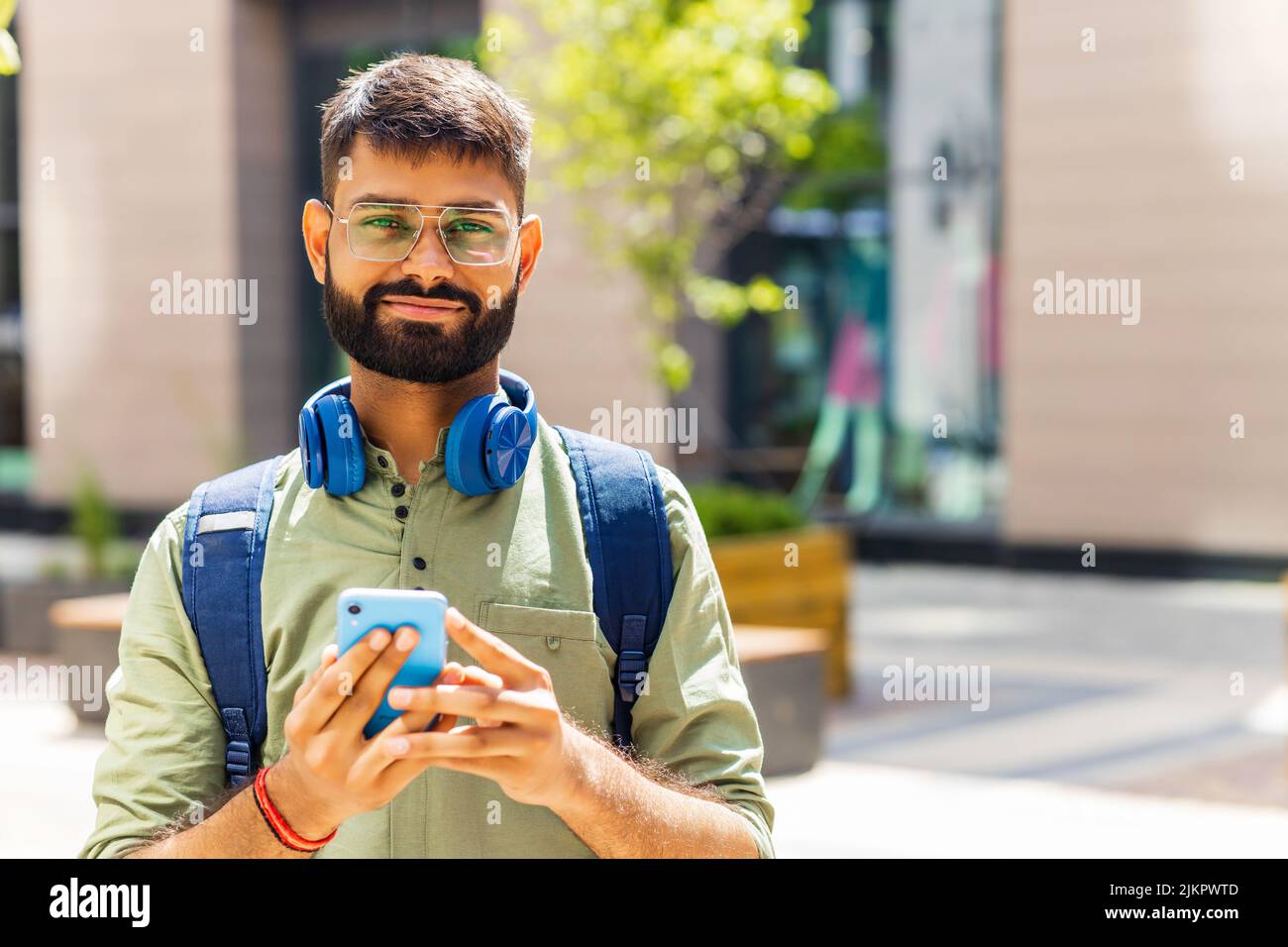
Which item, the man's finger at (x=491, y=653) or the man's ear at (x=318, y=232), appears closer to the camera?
the man's finger at (x=491, y=653)

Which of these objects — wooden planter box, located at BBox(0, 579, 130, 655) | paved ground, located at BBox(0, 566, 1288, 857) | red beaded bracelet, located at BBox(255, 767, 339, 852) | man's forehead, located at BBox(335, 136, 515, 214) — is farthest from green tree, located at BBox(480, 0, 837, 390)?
red beaded bracelet, located at BBox(255, 767, 339, 852)

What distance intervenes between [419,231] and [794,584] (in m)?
7.37

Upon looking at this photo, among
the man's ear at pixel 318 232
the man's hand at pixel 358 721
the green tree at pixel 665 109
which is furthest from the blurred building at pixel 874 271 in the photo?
the man's hand at pixel 358 721

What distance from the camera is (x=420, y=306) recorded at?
213cm

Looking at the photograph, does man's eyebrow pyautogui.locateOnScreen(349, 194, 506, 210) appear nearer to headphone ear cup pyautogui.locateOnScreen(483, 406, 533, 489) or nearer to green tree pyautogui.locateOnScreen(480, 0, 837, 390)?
headphone ear cup pyautogui.locateOnScreen(483, 406, 533, 489)

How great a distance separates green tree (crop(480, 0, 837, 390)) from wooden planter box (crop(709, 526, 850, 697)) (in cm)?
181

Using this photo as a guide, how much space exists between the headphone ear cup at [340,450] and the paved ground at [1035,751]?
166 inches

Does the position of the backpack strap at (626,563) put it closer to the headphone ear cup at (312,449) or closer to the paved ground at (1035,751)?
the headphone ear cup at (312,449)

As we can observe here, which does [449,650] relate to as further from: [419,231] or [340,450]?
[419,231]

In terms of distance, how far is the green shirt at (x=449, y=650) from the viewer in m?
2.08

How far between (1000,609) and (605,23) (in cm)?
561

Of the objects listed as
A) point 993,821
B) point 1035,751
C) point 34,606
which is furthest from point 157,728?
point 34,606
